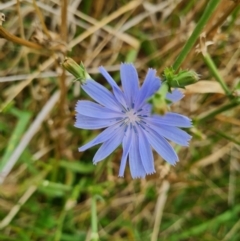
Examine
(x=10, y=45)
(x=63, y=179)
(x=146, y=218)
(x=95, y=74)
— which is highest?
(x=10, y=45)

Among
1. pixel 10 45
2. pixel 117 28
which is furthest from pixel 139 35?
pixel 10 45

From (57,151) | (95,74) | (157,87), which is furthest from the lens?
(95,74)

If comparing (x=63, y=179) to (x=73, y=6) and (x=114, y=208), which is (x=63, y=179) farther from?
(x=73, y=6)

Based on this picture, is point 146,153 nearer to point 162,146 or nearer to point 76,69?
point 162,146

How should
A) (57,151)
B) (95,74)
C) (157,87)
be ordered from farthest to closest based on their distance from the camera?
(95,74), (57,151), (157,87)

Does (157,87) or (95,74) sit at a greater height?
(95,74)

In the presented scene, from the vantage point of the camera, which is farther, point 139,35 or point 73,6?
point 139,35

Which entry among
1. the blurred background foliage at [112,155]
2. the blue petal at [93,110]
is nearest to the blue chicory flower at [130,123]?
the blue petal at [93,110]
